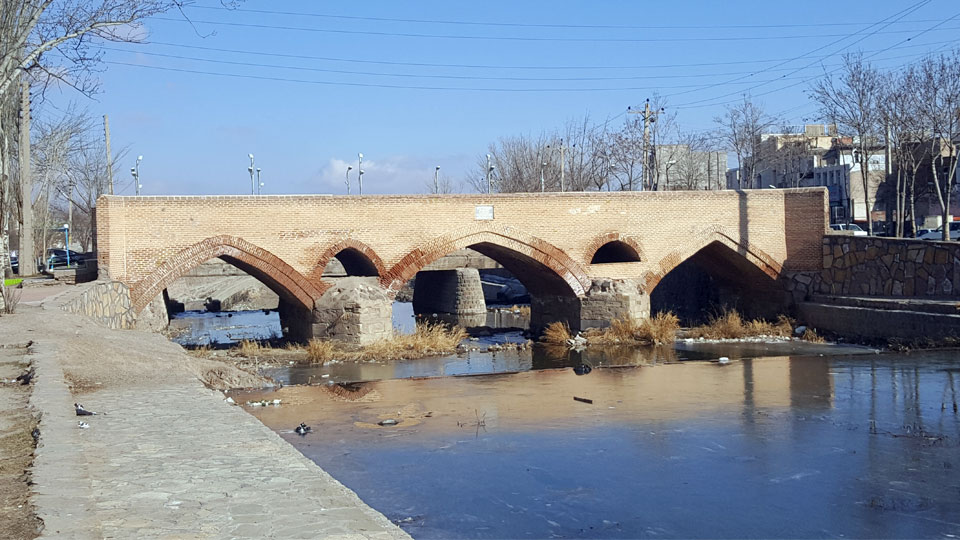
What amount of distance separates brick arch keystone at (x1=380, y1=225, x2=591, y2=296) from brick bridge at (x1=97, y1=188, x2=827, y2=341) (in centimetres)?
3

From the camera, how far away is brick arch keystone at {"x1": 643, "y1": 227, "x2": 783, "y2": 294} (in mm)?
25359

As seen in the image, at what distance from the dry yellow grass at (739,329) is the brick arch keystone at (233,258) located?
10.2m

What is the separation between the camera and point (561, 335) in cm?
2422

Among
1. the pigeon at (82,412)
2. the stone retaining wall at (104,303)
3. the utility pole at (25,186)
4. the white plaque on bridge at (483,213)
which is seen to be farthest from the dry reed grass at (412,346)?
the pigeon at (82,412)

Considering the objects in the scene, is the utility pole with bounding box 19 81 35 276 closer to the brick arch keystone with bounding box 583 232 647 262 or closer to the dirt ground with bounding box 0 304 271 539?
the dirt ground with bounding box 0 304 271 539

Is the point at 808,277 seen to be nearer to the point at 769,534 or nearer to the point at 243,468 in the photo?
the point at 769,534

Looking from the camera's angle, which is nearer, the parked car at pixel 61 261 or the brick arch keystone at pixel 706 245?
the brick arch keystone at pixel 706 245

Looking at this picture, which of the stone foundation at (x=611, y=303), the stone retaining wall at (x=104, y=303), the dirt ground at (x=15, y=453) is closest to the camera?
the dirt ground at (x=15, y=453)

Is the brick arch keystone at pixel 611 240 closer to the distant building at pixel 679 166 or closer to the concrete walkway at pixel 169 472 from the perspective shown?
the distant building at pixel 679 166

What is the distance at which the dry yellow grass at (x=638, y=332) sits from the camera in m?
23.6

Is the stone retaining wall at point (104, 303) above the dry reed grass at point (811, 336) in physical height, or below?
above

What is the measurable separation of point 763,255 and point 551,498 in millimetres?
18837

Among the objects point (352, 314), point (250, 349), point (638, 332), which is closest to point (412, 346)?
point (352, 314)

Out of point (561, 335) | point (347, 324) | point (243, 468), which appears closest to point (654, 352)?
point (561, 335)
